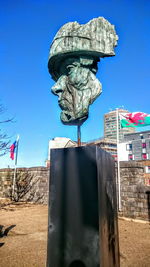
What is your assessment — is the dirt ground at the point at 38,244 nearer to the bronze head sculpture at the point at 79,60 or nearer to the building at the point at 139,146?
the bronze head sculpture at the point at 79,60

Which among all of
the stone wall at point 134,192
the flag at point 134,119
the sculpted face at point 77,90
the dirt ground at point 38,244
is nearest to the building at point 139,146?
the flag at point 134,119

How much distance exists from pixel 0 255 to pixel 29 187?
29.6 ft

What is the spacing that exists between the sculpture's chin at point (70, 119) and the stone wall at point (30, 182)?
31.9 feet

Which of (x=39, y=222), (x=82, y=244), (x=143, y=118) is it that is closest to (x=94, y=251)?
(x=82, y=244)

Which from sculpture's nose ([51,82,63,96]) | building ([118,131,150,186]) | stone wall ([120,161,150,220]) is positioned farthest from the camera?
building ([118,131,150,186])

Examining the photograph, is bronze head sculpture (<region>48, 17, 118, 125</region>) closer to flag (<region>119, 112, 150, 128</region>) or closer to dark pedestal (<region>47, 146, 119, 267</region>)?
dark pedestal (<region>47, 146, 119, 267</region>)

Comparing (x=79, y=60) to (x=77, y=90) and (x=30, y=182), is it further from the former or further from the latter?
(x=30, y=182)

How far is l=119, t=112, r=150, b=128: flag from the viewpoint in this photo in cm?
859

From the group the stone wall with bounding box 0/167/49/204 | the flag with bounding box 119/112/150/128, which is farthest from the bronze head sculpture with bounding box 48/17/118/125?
the stone wall with bounding box 0/167/49/204

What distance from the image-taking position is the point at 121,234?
5.88 metres

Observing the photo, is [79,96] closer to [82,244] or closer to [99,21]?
[99,21]

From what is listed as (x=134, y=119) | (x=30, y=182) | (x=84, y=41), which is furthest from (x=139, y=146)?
(x=84, y=41)

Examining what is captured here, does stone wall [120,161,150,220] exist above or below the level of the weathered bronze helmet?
below

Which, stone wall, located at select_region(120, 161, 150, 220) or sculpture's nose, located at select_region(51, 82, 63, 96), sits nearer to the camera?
sculpture's nose, located at select_region(51, 82, 63, 96)
